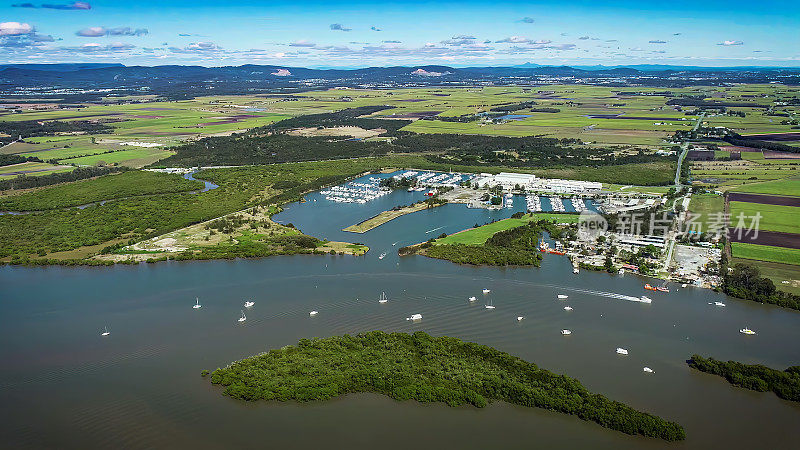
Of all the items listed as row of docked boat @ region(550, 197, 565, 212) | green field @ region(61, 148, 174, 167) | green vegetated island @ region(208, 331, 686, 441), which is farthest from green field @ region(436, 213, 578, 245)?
green field @ region(61, 148, 174, 167)

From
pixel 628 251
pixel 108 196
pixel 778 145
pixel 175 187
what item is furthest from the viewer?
pixel 778 145

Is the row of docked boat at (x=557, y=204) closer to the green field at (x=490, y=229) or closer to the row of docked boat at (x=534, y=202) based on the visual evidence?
the row of docked boat at (x=534, y=202)

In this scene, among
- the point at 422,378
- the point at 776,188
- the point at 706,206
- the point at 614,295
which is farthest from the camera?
the point at 776,188

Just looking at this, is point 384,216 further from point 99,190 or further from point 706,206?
point 99,190

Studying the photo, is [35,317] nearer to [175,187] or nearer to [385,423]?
[385,423]

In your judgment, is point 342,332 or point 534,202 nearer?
point 342,332

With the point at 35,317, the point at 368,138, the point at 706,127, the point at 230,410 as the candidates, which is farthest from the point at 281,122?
the point at 230,410

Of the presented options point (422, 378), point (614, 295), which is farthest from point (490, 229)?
point (422, 378)
